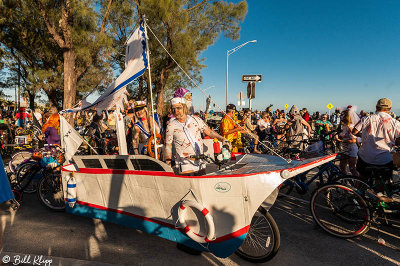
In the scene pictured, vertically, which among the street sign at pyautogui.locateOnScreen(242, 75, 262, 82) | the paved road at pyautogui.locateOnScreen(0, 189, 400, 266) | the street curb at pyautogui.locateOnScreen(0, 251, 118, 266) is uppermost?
the street sign at pyautogui.locateOnScreen(242, 75, 262, 82)

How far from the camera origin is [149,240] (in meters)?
3.48

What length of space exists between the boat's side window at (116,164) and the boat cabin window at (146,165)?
0.19 meters

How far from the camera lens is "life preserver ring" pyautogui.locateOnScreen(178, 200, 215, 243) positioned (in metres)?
2.58

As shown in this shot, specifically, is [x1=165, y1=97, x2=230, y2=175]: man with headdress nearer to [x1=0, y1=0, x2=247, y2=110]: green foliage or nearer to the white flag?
the white flag

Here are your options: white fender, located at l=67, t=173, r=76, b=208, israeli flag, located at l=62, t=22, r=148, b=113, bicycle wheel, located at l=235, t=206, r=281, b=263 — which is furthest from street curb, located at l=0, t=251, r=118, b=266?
israeli flag, located at l=62, t=22, r=148, b=113

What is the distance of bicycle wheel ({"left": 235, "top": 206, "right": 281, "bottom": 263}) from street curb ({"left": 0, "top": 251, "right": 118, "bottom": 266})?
1755 millimetres

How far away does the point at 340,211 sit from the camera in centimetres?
371

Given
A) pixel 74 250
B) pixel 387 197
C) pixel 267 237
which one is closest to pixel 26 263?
pixel 74 250

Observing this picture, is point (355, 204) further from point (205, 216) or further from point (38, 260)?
point (38, 260)

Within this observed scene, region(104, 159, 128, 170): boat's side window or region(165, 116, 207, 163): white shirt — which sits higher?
region(165, 116, 207, 163): white shirt

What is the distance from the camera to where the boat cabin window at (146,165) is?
290 centimetres

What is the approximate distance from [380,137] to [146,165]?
3.73 meters

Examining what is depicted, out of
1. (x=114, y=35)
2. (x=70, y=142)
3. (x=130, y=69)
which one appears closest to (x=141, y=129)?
(x=70, y=142)

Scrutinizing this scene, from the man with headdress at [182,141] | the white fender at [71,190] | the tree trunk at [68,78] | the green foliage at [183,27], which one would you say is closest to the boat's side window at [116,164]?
the man with headdress at [182,141]
